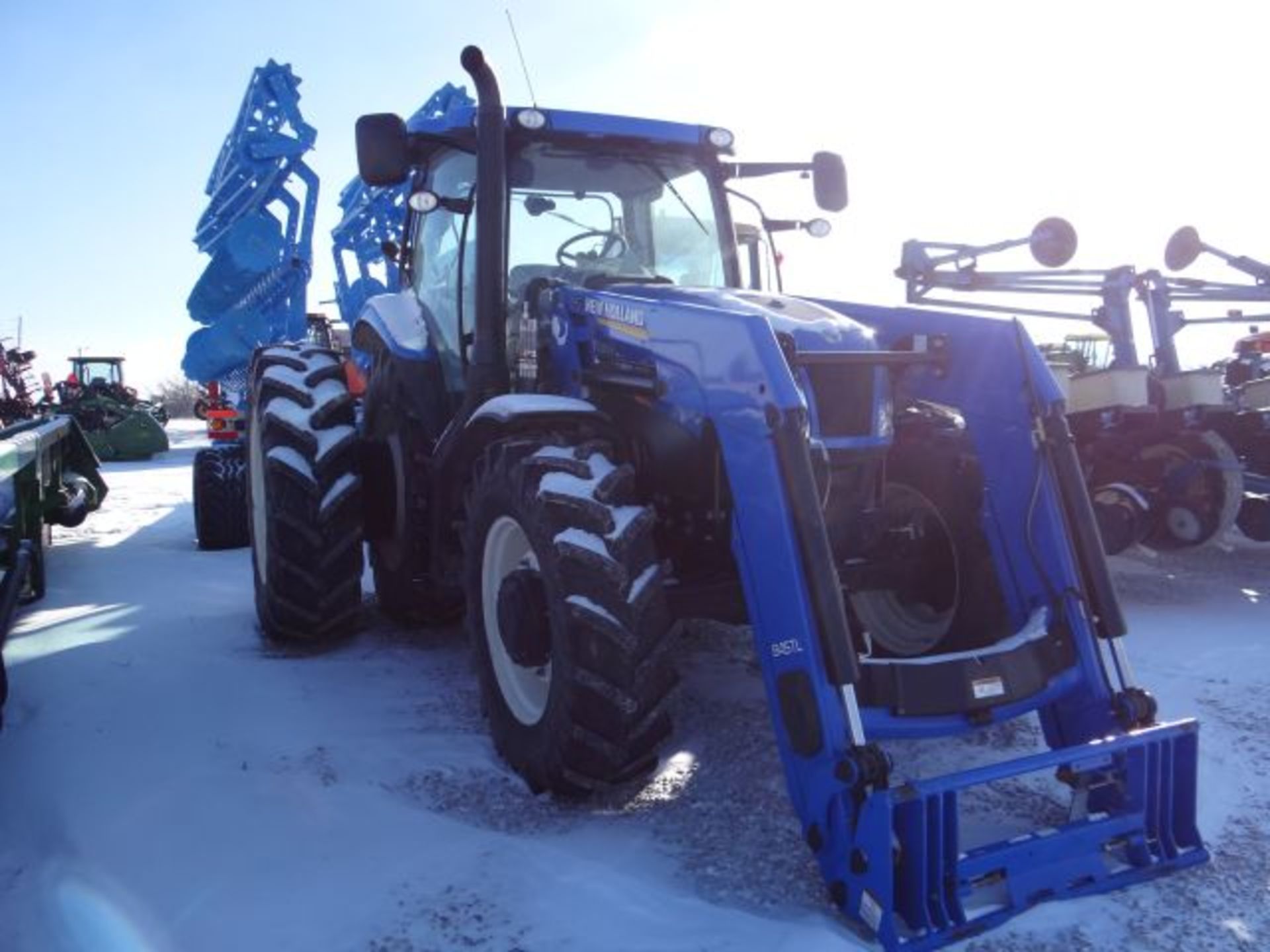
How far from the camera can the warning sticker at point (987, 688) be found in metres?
2.73

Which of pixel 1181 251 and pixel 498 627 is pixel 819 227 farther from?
pixel 1181 251

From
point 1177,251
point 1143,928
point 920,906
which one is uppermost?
point 1177,251

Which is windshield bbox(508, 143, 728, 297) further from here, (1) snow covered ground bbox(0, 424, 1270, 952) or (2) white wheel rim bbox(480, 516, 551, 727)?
(1) snow covered ground bbox(0, 424, 1270, 952)

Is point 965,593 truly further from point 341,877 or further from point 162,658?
point 162,658

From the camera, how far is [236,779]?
3.19m

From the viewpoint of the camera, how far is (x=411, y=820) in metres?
2.95

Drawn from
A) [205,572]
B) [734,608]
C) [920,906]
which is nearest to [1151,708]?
[920,906]

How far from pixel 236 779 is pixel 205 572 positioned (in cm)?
400

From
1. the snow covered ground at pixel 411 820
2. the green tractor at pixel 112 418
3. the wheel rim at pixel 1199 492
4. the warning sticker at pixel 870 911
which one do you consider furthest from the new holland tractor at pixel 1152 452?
the green tractor at pixel 112 418

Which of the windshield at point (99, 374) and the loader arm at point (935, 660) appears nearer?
the loader arm at point (935, 660)

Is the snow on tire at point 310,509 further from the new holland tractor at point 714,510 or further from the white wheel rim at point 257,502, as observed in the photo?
the white wheel rim at point 257,502

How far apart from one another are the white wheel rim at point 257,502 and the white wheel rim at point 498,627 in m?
1.95

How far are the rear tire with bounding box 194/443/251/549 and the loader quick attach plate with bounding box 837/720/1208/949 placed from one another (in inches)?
253

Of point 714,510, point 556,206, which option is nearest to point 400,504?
point 556,206
